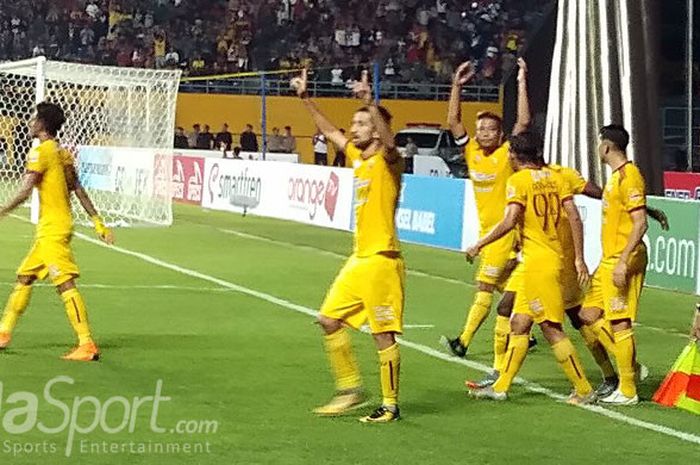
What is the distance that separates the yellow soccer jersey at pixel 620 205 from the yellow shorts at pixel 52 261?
165 inches

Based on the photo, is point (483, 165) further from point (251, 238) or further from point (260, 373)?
point (251, 238)

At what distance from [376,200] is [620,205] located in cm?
198

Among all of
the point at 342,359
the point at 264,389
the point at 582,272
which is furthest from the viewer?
the point at 264,389

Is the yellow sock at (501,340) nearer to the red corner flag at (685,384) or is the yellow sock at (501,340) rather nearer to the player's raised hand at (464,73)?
the red corner flag at (685,384)

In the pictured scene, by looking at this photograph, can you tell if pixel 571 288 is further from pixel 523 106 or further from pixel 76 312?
pixel 76 312

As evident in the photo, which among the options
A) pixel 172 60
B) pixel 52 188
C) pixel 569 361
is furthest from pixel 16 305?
pixel 172 60

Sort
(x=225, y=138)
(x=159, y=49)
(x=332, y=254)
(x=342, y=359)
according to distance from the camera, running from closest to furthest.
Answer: (x=342, y=359), (x=332, y=254), (x=225, y=138), (x=159, y=49)

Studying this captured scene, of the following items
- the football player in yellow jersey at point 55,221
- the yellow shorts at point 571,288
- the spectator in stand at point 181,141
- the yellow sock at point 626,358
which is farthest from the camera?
the spectator in stand at point 181,141

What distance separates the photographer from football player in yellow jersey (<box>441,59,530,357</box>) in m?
11.7

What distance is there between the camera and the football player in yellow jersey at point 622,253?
10.2m

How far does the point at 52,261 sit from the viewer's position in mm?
11570

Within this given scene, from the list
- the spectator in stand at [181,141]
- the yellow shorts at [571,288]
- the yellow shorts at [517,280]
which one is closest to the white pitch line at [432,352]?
the yellow shorts at [571,288]

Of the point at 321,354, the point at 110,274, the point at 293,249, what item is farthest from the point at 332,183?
the point at 321,354

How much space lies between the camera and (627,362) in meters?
10.3
